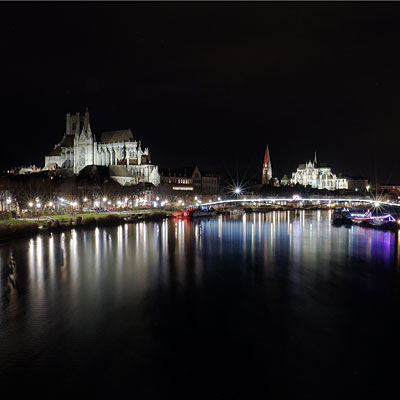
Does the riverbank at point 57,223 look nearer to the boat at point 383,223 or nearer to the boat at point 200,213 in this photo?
the boat at point 200,213

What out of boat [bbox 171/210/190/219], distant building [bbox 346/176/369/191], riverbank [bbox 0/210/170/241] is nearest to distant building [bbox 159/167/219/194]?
boat [bbox 171/210/190/219]

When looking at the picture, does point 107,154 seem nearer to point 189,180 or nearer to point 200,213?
point 189,180

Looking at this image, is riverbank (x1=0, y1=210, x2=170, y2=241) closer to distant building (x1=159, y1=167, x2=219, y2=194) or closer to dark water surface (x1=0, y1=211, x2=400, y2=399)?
dark water surface (x1=0, y1=211, x2=400, y2=399)

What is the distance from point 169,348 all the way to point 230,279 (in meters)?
8.39

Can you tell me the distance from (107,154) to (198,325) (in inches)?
3084

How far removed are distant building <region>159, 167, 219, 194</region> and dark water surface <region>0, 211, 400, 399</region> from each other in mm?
62222

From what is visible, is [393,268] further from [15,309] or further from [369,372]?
[15,309]

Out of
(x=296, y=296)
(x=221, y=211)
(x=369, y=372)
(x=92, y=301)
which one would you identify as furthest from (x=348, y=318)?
(x=221, y=211)

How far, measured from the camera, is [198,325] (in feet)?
40.6

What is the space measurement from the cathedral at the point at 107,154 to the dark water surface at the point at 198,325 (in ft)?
192

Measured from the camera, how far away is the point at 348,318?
13266 mm

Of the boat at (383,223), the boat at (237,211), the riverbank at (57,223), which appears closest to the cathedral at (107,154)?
the boat at (237,211)

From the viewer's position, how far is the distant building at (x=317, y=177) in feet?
462

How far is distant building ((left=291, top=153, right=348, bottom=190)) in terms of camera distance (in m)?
141
